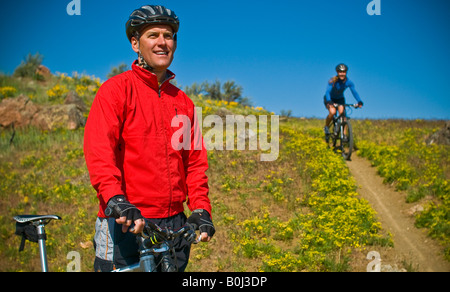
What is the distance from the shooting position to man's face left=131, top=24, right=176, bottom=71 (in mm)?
2824

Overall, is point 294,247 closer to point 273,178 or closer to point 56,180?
point 273,178

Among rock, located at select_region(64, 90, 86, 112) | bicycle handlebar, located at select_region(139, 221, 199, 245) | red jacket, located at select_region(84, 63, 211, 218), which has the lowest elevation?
bicycle handlebar, located at select_region(139, 221, 199, 245)

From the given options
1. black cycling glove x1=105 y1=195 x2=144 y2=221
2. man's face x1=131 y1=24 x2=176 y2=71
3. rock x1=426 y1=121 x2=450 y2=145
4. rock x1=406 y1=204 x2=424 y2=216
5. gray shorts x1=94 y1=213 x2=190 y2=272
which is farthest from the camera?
rock x1=426 y1=121 x2=450 y2=145

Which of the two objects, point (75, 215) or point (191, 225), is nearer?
point (191, 225)

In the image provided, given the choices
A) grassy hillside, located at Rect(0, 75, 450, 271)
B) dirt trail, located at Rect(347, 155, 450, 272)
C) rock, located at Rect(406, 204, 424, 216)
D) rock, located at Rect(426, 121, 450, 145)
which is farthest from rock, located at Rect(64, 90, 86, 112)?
rock, located at Rect(426, 121, 450, 145)

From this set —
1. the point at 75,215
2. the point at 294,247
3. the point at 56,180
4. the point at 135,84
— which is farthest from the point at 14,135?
the point at 135,84

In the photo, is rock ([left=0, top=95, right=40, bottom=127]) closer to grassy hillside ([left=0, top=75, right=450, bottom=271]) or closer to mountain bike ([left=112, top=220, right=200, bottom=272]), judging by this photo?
grassy hillside ([left=0, top=75, right=450, bottom=271])

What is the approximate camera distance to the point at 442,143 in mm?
13070

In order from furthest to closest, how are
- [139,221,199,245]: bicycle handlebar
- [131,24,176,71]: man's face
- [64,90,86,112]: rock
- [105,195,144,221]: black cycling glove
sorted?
[64,90,86,112]: rock < [131,24,176,71]: man's face < [139,221,199,245]: bicycle handlebar < [105,195,144,221]: black cycling glove

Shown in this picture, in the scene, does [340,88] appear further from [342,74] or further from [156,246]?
[156,246]

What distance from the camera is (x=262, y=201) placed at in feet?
28.9

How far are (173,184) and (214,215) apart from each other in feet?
18.7

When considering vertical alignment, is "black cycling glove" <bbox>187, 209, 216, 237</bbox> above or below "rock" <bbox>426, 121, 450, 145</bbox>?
below

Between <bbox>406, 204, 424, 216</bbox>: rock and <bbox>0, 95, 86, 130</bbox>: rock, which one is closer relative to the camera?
<bbox>406, 204, 424, 216</bbox>: rock
